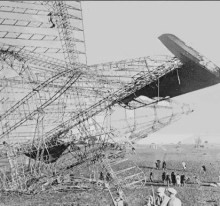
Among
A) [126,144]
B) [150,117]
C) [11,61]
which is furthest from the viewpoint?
[126,144]

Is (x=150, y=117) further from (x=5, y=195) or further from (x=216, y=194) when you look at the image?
(x=5, y=195)

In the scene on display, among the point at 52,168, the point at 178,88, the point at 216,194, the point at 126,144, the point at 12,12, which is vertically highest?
the point at 12,12

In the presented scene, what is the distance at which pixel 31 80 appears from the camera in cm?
1842

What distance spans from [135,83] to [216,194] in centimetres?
1251

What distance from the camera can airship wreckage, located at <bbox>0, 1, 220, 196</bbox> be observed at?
14484 mm

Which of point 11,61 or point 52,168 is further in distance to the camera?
point 52,168

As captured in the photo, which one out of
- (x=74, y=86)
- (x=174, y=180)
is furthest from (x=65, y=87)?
(x=174, y=180)

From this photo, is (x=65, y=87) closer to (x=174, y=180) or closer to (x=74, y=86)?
(x=74, y=86)

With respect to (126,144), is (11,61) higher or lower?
higher

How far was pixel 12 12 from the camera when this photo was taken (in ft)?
61.5

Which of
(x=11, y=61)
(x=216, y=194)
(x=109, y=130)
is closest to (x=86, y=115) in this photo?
(x=109, y=130)

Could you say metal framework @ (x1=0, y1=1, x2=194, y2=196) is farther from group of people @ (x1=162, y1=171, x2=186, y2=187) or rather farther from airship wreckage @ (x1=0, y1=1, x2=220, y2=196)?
group of people @ (x1=162, y1=171, x2=186, y2=187)

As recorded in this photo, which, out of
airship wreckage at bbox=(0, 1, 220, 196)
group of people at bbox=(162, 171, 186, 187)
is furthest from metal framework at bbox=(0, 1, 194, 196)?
group of people at bbox=(162, 171, 186, 187)

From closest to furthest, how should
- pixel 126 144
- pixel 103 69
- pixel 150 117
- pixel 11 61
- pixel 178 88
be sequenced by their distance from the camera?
pixel 178 88 → pixel 103 69 → pixel 11 61 → pixel 150 117 → pixel 126 144
